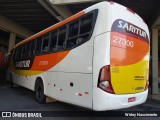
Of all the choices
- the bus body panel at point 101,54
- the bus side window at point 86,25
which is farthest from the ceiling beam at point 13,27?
the bus body panel at point 101,54

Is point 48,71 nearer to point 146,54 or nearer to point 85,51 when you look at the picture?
point 85,51

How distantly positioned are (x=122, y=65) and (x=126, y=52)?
0.40 metres

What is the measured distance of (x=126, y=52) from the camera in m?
5.16

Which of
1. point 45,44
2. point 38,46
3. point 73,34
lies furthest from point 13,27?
point 73,34

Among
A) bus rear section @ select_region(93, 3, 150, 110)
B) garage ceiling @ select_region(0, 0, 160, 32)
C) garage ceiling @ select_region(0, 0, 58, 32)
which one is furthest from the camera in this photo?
garage ceiling @ select_region(0, 0, 58, 32)

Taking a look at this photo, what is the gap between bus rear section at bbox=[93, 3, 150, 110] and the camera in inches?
185

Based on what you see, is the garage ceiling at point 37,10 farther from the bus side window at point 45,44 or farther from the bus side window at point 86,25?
the bus side window at point 86,25

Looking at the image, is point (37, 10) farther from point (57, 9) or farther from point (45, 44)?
point (45, 44)

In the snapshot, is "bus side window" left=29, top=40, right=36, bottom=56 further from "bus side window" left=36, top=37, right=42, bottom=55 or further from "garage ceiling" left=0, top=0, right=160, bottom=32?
"garage ceiling" left=0, top=0, right=160, bottom=32

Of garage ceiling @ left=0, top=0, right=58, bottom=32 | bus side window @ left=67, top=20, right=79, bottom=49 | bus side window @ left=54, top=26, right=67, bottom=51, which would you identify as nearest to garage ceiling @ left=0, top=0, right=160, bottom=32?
garage ceiling @ left=0, top=0, right=58, bottom=32

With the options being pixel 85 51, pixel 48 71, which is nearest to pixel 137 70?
pixel 85 51

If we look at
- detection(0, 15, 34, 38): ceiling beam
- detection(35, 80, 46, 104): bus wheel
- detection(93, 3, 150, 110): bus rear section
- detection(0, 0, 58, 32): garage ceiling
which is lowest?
detection(35, 80, 46, 104): bus wheel

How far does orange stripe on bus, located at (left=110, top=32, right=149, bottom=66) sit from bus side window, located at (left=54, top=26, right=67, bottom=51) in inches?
76.7

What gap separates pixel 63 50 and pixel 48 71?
1.32 meters
